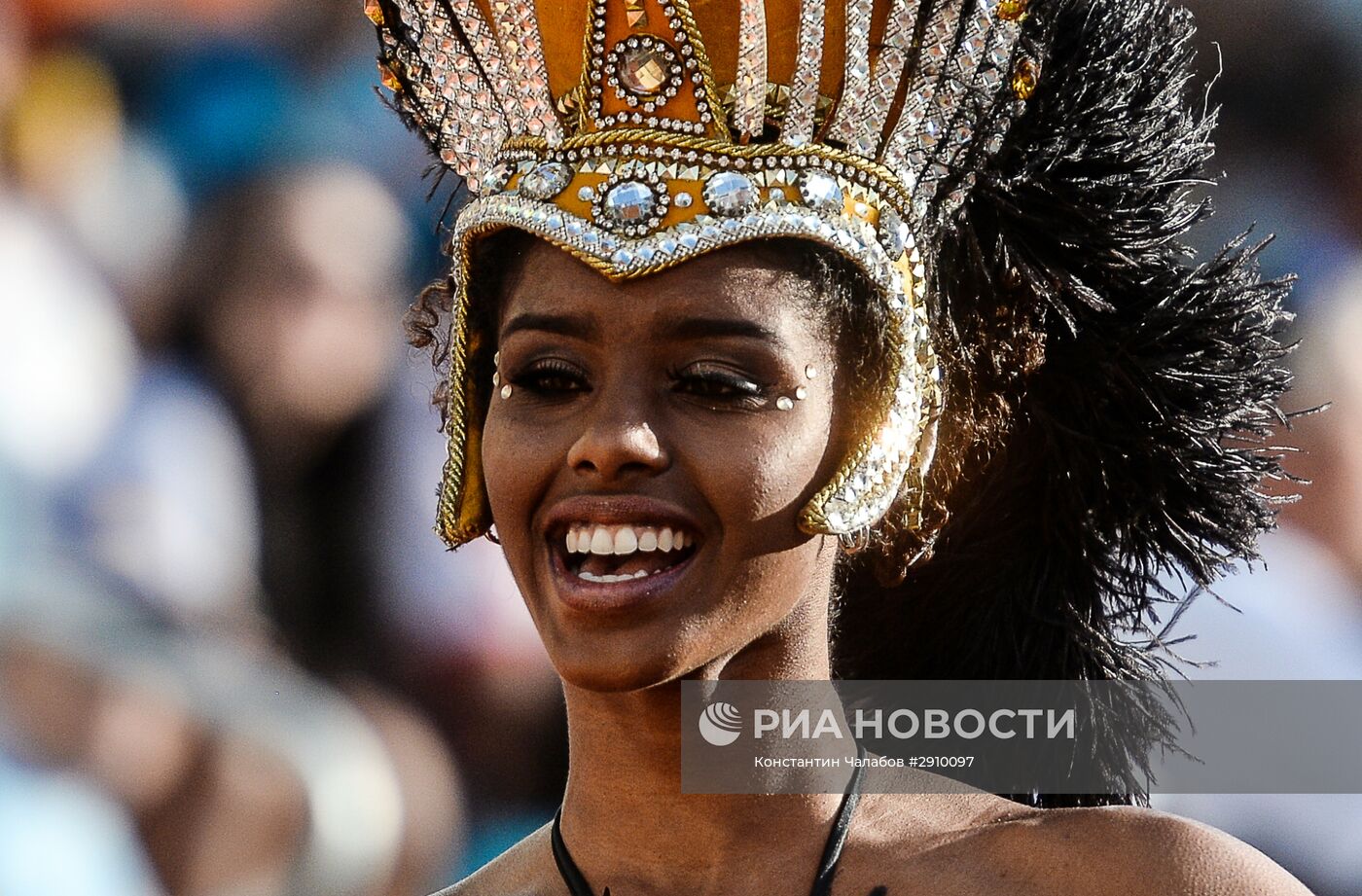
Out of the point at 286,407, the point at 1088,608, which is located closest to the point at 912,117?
the point at 1088,608

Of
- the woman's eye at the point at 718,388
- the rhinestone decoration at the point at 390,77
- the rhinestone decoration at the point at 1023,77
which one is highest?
the rhinestone decoration at the point at 1023,77

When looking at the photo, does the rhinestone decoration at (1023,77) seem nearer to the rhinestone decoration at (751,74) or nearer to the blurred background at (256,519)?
the rhinestone decoration at (751,74)

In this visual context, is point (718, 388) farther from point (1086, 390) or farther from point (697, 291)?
point (1086, 390)

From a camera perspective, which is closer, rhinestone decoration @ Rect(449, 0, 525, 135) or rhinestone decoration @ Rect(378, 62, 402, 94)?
rhinestone decoration @ Rect(449, 0, 525, 135)

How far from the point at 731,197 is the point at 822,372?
276 millimetres

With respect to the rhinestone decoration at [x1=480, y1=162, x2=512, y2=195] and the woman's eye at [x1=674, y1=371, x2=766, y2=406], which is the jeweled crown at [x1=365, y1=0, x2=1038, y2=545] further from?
the woman's eye at [x1=674, y1=371, x2=766, y2=406]

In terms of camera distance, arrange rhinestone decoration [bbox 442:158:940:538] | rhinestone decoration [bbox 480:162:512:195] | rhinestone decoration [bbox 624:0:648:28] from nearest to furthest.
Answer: rhinestone decoration [bbox 442:158:940:538] < rhinestone decoration [bbox 624:0:648:28] < rhinestone decoration [bbox 480:162:512:195]

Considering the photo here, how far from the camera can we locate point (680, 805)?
2.58m

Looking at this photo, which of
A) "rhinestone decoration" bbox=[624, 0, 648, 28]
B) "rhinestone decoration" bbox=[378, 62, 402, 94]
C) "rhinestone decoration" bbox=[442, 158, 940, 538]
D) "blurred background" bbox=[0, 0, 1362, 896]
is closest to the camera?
"rhinestone decoration" bbox=[442, 158, 940, 538]

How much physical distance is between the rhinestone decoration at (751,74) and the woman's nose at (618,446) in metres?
0.44

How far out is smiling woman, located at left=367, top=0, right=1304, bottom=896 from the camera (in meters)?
2.42

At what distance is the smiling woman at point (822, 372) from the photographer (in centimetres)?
242

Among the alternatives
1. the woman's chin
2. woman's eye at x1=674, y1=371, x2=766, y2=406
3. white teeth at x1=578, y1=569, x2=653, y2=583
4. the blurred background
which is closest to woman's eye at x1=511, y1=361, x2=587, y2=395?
woman's eye at x1=674, y1=371, x2=766, y2=406

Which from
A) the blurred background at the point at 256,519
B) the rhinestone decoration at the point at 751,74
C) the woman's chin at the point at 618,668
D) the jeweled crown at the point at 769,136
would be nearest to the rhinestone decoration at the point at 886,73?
the jeweled crown at the point at 769,136
